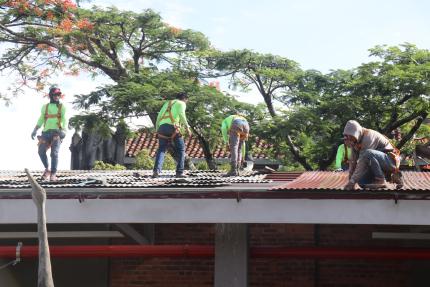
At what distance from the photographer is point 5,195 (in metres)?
9.88

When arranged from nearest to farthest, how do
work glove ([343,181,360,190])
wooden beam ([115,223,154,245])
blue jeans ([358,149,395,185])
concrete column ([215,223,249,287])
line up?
work glove ([343,181,360,190]) < blue jeans ([358,149,395,185]) < concrete column ([215,223,249,287]) < wooden beam ([115,223,154,245])

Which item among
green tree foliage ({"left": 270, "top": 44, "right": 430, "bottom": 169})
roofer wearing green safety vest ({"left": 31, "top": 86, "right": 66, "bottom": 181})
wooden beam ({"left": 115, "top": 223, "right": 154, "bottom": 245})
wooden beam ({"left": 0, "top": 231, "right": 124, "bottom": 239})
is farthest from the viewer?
green tree foliage ({"left": 270, "top": 44, "right": 430, "bottom": 169})

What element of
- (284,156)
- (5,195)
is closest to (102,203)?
(5,195)

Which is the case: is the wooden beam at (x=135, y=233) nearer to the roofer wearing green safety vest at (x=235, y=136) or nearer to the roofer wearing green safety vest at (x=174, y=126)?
the roofer wearing green safety vest at (x=174, y=126)

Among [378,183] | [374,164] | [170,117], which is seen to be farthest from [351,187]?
[170,117]

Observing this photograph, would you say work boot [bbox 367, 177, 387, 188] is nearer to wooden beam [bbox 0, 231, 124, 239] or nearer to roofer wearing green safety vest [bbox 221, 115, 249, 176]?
wooden beam [bbox 0, 231, 124, 239]

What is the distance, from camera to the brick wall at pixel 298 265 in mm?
12430

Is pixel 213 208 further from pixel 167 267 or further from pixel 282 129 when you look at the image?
pixel 282 129

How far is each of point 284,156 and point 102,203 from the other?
16482 millimetres

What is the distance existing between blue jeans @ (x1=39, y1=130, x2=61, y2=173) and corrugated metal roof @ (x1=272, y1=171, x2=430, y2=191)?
3.69m

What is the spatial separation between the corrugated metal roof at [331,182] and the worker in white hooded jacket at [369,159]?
0.19 m

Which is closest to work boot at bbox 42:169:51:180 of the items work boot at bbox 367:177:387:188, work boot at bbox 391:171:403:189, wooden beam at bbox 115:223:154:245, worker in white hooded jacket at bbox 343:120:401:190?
wooden beam at bbox 115:223:154:245

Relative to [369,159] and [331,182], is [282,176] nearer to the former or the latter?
[331,182]

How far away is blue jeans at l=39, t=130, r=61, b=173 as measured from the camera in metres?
12.3
